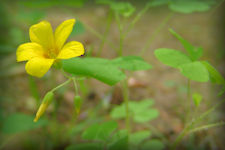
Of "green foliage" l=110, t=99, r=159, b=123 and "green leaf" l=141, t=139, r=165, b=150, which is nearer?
"green leaf" l=141, t=139, r=165, b=150

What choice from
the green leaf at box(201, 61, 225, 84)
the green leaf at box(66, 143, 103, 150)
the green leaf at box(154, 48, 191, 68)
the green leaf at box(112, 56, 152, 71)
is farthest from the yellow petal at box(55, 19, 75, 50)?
the green leaf at box(201, 61, 225, 84)

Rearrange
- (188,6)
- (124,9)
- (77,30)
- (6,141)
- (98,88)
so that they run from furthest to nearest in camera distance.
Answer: (98,88) → (77,30) → (6,141) → (188,6) → (124,9)

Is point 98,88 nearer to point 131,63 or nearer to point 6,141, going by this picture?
point 6,141

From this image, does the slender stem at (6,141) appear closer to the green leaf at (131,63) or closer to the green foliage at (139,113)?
the green foliage at (139,113)

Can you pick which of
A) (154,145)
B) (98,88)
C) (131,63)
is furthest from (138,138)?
(98,88)

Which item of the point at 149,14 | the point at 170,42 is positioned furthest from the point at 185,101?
the point at 149,14

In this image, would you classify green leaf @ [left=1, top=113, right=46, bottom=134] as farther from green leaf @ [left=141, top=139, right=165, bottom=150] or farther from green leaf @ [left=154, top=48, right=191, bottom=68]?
green leaf @ [left=154, top=48, right=191, bottom=68]
